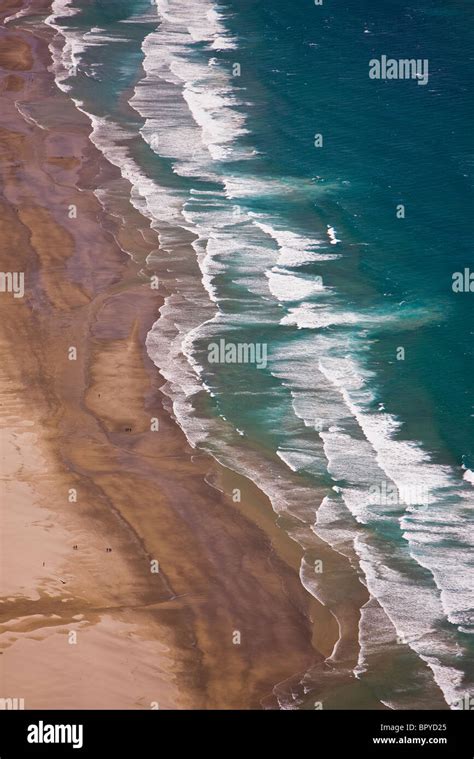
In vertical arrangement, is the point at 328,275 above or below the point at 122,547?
above

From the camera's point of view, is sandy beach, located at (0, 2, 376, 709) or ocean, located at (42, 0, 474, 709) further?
ocean, located at (42, 0, 474, 709)

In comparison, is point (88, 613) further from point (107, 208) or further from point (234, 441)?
point (107, 208)
